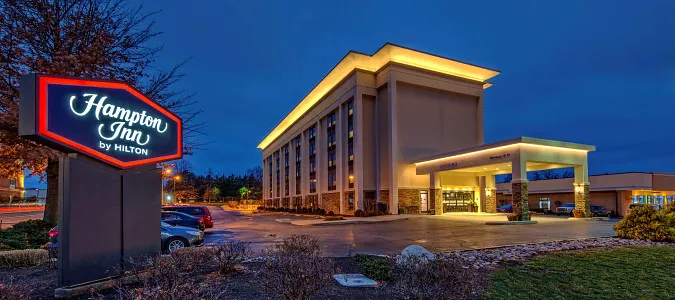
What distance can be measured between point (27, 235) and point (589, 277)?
18.5 metres

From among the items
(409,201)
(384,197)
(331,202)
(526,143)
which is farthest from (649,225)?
(331,202)

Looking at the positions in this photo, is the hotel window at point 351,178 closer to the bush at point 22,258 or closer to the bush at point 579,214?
the bush at point 579,214

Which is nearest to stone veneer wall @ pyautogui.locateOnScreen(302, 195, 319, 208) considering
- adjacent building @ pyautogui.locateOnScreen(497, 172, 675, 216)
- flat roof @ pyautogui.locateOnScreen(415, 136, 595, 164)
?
flat roof @ pyautogui.locateOnScreen(415, 136, 595, 164)

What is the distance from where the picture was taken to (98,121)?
7.11 meters

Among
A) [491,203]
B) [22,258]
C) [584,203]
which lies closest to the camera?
[22,258]

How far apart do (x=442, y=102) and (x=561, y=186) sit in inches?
758

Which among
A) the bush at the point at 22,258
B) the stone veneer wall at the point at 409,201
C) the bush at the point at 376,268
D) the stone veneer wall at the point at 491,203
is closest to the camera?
the bush at the point at 376,268

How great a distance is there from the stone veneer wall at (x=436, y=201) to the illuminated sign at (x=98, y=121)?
30435mm

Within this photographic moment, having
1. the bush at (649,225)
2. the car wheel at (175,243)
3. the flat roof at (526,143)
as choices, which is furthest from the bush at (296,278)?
the flat roof at (526,143)

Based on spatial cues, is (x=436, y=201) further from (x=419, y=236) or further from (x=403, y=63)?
(x=419, y=236)

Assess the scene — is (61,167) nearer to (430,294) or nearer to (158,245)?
(158,245)

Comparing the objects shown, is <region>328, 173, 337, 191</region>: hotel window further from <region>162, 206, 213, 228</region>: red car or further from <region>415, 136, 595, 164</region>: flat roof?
<region>162, 206, 213, 228</region>: red car

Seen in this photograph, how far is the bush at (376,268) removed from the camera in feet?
25.1

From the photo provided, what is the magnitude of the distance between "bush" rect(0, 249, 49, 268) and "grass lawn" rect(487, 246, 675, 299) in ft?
36.7
